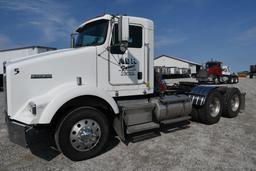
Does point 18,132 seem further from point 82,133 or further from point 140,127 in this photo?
point 140,127

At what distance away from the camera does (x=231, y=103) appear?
25.3 ft

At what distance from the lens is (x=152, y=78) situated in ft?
19.0

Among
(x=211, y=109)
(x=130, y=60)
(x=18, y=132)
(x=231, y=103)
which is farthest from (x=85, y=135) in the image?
(x=231, y=103)

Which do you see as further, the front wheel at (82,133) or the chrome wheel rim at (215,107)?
the chrome wheel rim at (215,107)

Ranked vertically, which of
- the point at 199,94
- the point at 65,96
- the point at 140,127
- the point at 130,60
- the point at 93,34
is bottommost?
the point at 140,127

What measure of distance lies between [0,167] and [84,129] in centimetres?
168

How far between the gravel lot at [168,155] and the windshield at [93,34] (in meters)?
2.49

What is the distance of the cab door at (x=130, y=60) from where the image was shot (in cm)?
505

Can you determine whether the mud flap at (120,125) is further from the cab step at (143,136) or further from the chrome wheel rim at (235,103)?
the chrome wheel rim at (235,103)

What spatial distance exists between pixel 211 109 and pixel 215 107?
257 mm

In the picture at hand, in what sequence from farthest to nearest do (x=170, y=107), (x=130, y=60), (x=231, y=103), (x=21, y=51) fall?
(x=21, y=51) → (x=231, y=103) → (x=170, y=107) → (x=130, y=60)

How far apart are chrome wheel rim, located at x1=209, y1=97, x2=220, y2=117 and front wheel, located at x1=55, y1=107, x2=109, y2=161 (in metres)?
4.04

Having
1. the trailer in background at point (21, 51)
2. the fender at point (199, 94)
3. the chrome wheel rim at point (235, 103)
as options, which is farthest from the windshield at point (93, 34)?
the trailer in background at point (21, 51)

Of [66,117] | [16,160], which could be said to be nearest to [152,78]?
[66,117]
